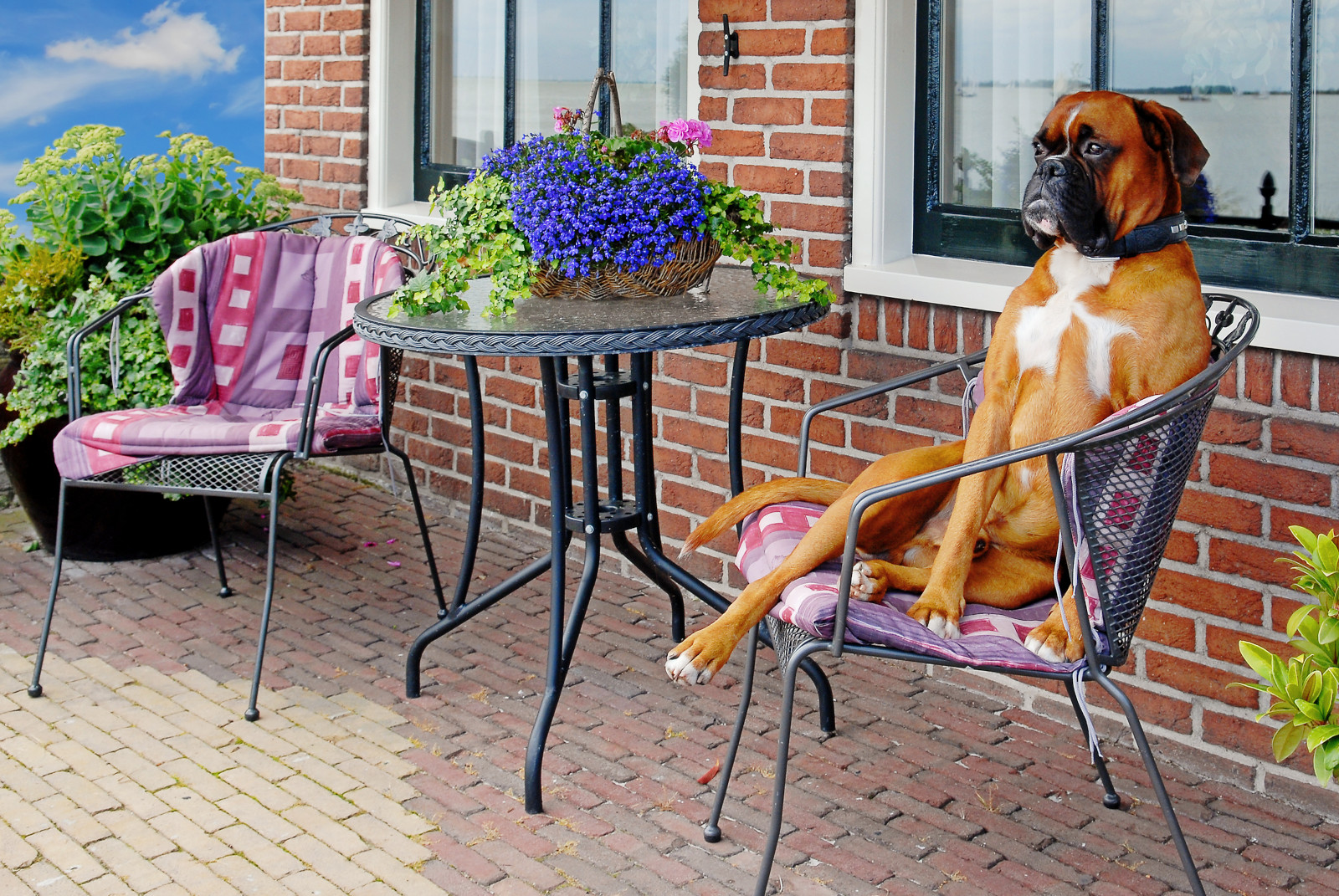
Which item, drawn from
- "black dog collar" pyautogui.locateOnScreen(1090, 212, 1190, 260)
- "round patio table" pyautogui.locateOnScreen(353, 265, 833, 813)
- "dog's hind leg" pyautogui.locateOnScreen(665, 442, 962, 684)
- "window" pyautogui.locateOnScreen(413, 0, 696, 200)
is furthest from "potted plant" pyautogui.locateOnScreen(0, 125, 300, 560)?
"black dog collar" pyautogui.locateOnScreen(1090, 212, 1190, 260)

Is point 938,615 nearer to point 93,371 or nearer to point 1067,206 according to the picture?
point 1067,206

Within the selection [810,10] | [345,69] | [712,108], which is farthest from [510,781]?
[345,69]

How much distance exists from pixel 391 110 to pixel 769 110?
201 centimetres

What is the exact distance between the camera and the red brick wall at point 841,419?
3055 millimetres

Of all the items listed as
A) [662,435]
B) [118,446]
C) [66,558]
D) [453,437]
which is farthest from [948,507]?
[66,558]

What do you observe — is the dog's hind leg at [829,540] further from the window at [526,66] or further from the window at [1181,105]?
the window at [526,66]

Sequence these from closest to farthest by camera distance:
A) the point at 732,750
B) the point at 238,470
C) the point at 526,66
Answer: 1. the point at 732,750
2. the point at 238,470
3. the point at 526,66

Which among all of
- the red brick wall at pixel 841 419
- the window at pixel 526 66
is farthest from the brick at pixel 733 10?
the window at pixel 526 66

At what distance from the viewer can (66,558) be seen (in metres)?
4.68

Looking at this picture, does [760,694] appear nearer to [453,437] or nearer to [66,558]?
[453,437]

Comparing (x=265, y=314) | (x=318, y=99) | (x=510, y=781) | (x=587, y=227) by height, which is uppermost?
(x=318, y=99)

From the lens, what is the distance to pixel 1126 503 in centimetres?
232

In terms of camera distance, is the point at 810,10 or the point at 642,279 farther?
the point at 810,10

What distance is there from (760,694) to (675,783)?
519 mm
